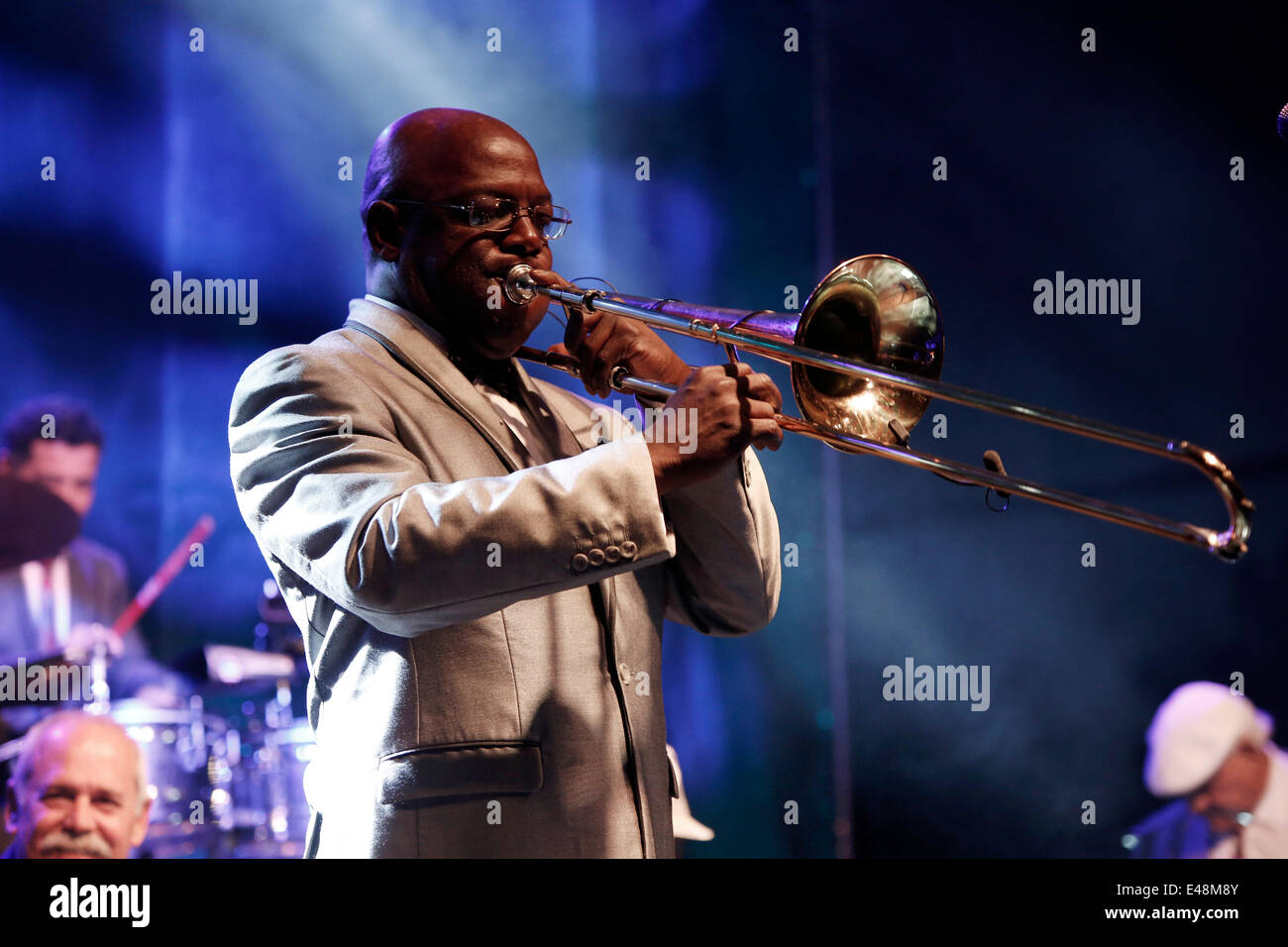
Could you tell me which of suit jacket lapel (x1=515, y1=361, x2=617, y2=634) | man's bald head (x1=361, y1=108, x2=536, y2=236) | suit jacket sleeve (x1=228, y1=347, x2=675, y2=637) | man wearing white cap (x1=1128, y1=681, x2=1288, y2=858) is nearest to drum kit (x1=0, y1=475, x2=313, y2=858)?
suit jacket lapel (x1=515, y1=361, x2=617, y2=634)

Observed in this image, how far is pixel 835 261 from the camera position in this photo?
14.5 feet

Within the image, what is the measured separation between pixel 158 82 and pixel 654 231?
5.84 feet

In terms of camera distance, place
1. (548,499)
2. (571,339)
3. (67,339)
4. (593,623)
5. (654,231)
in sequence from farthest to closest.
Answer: (654,231) < (67,339) < (571,339) < (593,623) < (548,499)

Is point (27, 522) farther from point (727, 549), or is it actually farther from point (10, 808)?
point (727, 549)

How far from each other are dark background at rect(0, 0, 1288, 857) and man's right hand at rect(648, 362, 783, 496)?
2.50 m

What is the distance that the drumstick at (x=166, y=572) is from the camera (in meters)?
4.10

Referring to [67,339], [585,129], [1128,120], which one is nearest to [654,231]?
[585,129]

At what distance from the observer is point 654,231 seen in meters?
4.44

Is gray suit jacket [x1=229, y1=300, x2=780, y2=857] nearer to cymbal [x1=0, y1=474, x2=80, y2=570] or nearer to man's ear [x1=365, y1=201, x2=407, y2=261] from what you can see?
man's ear [x1=365, y1=201, x2=407, y2=261]

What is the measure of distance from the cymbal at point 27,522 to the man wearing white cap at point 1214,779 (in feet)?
12.3

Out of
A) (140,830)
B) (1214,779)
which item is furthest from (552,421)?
(1214,779)

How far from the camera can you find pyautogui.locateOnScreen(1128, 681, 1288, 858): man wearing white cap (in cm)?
394

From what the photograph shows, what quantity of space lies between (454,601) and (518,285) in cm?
67
